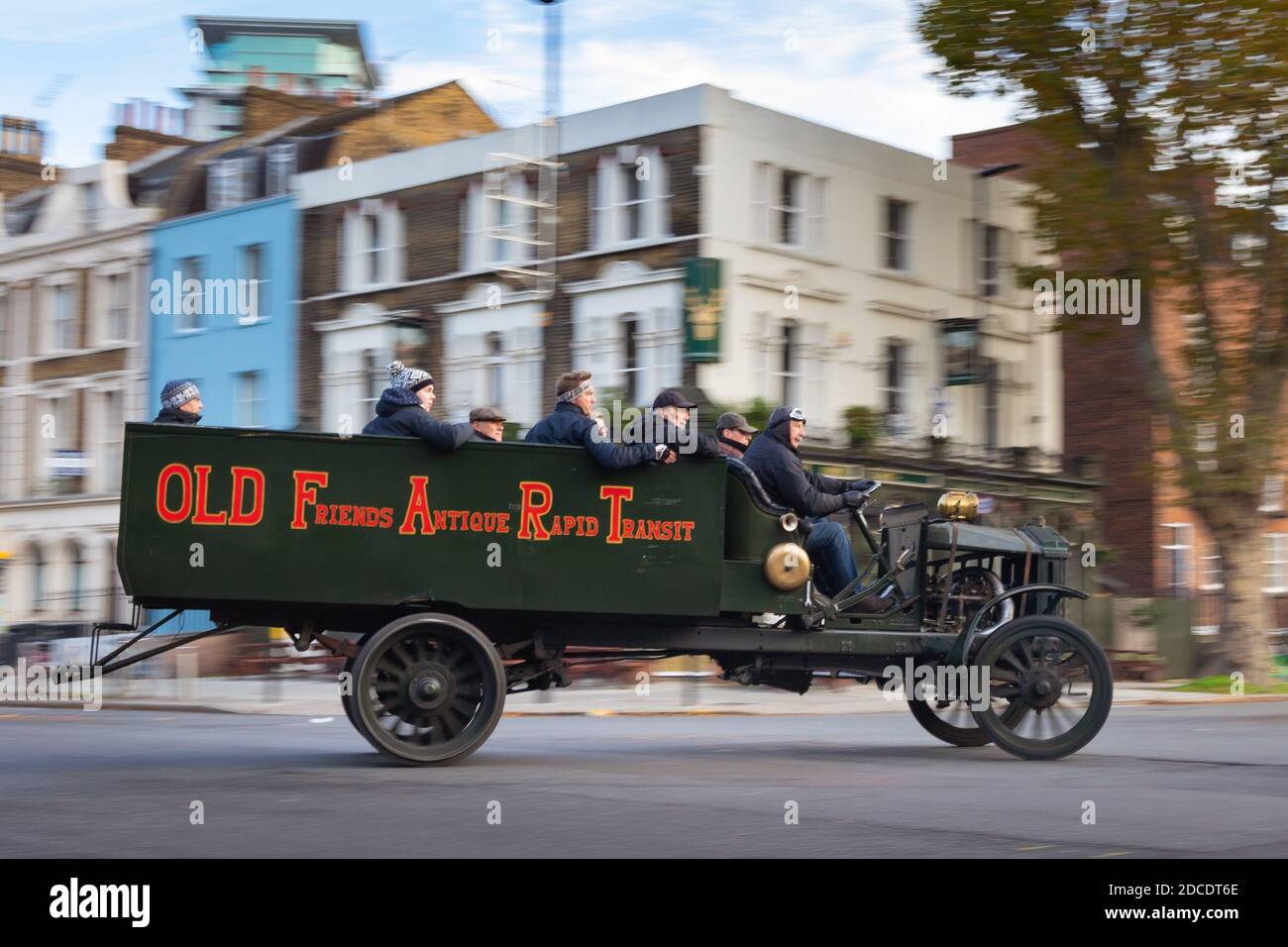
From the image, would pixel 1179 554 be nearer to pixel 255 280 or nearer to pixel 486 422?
pixel 255 280

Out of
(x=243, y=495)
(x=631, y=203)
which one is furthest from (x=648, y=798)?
(x=631, y=203)

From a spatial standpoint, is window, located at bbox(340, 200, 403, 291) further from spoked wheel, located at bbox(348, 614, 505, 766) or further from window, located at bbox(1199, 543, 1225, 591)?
spoked wheel, located at bbox(348, 614, 505, 766)

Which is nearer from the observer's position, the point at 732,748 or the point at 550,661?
the point at 550,661

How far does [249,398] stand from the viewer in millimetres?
38312

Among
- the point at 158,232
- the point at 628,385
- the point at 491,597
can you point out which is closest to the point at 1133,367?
the point at 628,385

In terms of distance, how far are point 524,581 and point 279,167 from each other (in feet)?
104

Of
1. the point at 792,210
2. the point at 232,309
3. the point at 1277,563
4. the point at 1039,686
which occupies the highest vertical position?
the point at 792,210

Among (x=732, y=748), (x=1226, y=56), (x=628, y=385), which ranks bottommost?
(x=732, y=748)

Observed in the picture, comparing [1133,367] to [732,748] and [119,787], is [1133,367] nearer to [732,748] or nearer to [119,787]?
[732,748]

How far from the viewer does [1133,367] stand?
40219mm

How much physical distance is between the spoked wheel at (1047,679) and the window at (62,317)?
121 ft

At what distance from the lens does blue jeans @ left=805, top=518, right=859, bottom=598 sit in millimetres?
10234
